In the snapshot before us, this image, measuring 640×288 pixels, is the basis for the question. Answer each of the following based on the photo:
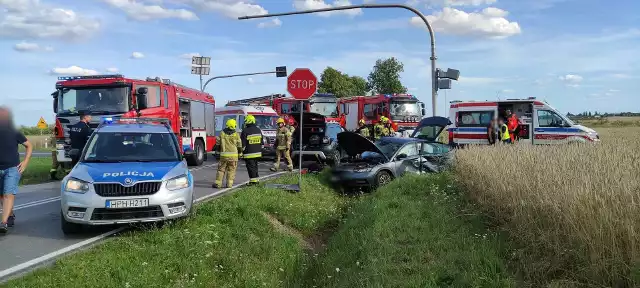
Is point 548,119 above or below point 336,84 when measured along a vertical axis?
below

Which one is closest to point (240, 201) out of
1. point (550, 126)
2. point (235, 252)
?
point (235, 252)

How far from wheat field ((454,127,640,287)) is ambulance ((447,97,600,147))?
11831mm

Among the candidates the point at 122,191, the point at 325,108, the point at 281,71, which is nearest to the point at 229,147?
the point at 122,191

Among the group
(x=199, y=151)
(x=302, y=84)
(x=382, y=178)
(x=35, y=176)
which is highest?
(x=302, y=84)

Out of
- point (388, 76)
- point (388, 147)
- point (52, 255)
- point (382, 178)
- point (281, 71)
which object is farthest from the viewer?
point (388, 76)

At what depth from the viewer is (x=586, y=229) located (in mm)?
3980

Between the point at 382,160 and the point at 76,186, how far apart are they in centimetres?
739

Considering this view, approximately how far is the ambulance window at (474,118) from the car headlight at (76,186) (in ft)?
59.6

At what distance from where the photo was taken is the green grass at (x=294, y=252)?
4.89 meters

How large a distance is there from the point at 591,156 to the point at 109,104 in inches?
483

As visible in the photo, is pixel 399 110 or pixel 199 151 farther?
pixel 399 110

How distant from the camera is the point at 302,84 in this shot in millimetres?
10906

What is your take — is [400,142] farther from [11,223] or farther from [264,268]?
[11,223]

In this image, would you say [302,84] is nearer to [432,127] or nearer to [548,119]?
[432,127]
